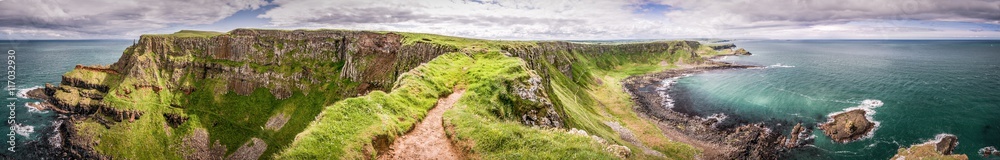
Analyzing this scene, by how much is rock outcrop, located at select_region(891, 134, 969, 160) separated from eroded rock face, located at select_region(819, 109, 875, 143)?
7.04 meters

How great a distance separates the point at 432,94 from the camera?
33781 mm

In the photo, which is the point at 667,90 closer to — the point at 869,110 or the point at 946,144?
the point at 869,110

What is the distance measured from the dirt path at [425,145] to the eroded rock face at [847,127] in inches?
2935

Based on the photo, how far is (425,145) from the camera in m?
22.5

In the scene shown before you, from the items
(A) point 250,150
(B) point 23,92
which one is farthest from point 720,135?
(B) point 23,92

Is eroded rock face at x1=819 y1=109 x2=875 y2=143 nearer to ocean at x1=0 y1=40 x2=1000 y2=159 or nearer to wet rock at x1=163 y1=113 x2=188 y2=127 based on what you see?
ocean at x1=0 y1=40 x2=1000 y2=159

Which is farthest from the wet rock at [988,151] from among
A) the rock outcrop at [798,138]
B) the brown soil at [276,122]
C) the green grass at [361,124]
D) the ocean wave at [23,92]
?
the ocean wave at [23,92]

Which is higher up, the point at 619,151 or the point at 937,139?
the point at 619,151

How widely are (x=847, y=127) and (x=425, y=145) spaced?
82096 mm

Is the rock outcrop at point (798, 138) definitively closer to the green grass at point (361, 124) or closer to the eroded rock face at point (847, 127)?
the eroded rock face at point (847, 127)

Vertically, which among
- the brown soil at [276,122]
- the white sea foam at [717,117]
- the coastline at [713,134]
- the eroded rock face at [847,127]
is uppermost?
the eroded rock face at [847,127]

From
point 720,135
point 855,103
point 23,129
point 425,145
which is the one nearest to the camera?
point 425,145

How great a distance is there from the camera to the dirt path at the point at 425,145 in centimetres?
2117

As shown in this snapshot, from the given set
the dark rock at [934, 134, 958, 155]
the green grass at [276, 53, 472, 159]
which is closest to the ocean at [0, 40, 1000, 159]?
the dark rock at [934, 134, 958, 155]
